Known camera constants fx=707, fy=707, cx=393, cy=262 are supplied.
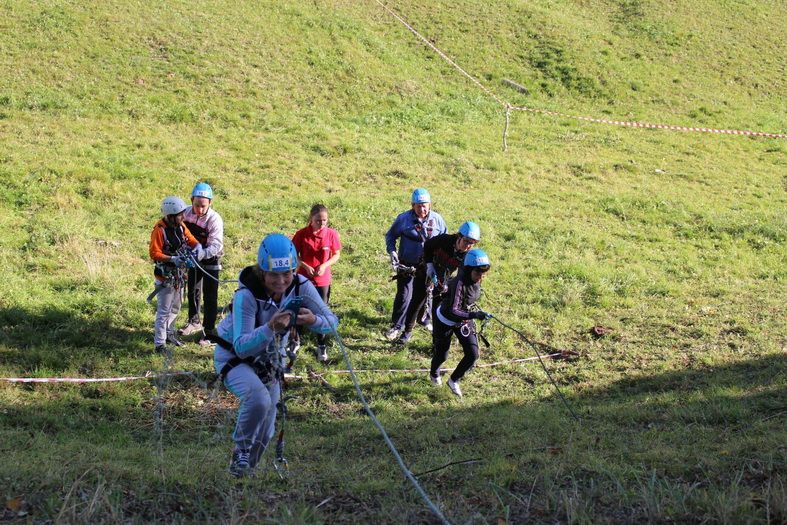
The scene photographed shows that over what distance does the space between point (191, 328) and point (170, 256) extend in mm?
1553

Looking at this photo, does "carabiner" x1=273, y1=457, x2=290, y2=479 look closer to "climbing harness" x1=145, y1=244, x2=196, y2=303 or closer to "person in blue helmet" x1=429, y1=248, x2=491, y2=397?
"person in blue helmet" x1=429, y1=248, x2=491, y2=397

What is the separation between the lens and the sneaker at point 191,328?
10082 millimetres

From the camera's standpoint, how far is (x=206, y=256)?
9.28m

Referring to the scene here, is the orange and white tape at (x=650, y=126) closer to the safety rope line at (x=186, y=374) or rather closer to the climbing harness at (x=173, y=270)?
the safety rope line at (x=186, y=374)

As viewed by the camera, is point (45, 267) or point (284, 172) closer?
point (45, 267)

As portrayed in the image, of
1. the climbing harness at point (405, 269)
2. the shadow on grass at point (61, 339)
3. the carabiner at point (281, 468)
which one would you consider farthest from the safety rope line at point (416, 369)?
the carabiner at point (281, 468)

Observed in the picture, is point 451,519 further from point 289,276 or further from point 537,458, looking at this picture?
point 289,276

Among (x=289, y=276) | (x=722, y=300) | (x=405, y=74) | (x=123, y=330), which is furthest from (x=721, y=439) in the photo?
(x=405, y=74)

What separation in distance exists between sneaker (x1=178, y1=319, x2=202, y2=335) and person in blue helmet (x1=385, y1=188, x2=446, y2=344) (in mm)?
2781

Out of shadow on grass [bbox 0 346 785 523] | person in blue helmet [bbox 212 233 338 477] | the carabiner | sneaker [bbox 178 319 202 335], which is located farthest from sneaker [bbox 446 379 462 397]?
person in blue helmet [bbox 212 233 338 477]

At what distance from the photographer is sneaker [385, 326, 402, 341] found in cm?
1063

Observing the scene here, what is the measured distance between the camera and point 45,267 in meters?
11.5

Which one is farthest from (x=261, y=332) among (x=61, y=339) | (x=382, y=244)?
(x=382, y=244)

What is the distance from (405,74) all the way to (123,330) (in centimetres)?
1947
